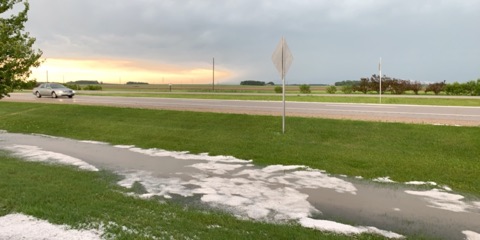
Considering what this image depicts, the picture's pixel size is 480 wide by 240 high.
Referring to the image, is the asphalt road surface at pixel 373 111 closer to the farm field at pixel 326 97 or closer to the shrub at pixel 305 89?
the farm field at pixel 326 97

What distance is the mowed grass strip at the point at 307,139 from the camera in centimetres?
856

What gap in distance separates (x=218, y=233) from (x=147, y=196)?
225 centimetres

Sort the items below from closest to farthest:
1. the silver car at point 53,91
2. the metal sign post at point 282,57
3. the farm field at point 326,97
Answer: the metal sign post at point 282,57, the farm field at point 326,97, the silver car at point 53,91

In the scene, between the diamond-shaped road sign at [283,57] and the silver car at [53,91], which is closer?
the diamond-shaped road sign at [283,57]

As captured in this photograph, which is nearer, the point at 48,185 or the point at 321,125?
the point at 48,185

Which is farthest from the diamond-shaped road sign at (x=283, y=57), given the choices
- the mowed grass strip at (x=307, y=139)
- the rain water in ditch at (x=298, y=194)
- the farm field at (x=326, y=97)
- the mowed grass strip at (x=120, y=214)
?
the farm field at (x=326, y=97)

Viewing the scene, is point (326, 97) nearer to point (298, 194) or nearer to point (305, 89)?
point (305, 89)

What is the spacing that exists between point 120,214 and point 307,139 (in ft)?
25.9

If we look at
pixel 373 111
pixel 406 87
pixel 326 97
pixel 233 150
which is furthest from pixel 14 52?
pixel 406 87

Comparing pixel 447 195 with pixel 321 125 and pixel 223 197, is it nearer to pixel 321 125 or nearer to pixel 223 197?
pixel 223 197

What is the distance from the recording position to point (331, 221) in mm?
5285

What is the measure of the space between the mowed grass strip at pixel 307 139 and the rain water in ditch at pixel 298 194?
745 millimetres

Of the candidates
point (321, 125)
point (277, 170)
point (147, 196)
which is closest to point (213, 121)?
point (321, 125)

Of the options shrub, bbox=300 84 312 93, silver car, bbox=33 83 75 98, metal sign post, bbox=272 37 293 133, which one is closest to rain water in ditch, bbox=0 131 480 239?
metal sign post, bbox=272 37 293 133
